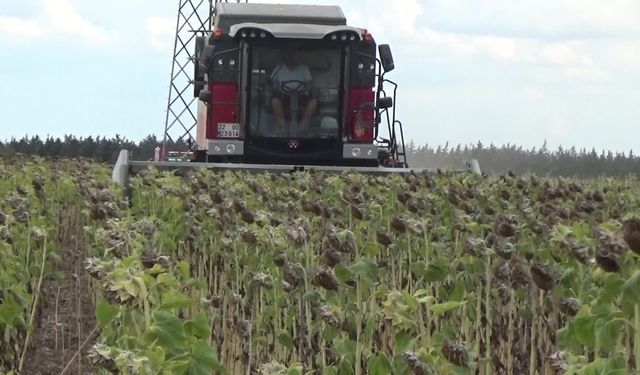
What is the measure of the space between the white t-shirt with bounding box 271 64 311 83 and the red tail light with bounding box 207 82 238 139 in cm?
58

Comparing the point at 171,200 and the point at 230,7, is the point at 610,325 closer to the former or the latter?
the point at 171,200

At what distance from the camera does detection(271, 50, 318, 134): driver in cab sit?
16.9 m

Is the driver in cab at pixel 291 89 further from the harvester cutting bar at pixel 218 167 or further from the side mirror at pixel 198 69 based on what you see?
the harvester cutting bar at pixel 218 167

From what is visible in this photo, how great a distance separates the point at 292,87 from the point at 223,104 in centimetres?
95

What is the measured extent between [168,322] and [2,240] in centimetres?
284

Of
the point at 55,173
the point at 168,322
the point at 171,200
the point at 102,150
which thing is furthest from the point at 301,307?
the point at 102,150

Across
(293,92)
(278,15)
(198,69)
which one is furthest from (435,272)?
(278,15)

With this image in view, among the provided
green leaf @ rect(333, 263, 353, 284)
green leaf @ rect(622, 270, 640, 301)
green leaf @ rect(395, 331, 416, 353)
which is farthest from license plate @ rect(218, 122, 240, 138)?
green leaf @ rect(622, 270, 640, 301)

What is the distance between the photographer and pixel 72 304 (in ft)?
33.1

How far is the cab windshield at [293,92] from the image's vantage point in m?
16.8

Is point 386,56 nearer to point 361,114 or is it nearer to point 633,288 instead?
point 361,114

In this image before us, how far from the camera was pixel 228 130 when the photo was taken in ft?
55.7

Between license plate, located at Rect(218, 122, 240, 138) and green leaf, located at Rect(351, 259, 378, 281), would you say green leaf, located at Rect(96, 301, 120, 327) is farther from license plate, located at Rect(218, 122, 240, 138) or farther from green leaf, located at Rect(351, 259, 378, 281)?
license plate, located at Rect(218, 122, 240, 138)

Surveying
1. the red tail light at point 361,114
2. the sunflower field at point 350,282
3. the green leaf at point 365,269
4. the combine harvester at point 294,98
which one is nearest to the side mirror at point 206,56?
the combine harvester at point 294,98
